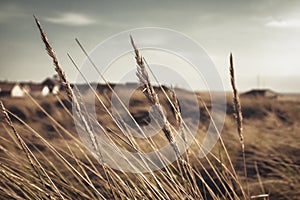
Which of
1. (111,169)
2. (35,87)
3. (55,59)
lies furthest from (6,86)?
(55,59)

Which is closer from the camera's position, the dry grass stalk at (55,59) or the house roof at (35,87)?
the dry grass stalk at (55,59)

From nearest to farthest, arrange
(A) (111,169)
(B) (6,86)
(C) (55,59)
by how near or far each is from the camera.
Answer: (C) (55,59) → (A) (111,169) → (B) (6,86)

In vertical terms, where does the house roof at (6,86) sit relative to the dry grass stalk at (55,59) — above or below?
above

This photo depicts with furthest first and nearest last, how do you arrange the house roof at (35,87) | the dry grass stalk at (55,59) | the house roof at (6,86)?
the house roof at (35,87) → the house roof at (6,86) → the dry grass stalk at (55,59)

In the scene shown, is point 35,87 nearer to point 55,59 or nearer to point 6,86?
point 6,86

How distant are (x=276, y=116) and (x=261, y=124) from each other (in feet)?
1.69

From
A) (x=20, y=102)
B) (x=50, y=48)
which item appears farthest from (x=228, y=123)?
(x=50, y=48)

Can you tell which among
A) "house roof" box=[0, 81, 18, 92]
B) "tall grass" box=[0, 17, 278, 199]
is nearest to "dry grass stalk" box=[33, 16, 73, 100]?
"tall grass" box=[0, 17, 278, 199]

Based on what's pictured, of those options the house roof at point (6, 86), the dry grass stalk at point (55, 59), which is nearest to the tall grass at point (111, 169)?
the dry grass stalk at point (55, 59)

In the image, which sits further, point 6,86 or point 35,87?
point 35,87

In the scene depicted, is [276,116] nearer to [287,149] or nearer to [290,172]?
[287,149]

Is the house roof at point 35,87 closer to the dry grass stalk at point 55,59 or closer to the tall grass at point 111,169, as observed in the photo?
the tall grass at point 111,169

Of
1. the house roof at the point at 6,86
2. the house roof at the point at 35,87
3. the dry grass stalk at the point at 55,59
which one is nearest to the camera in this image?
the dry grass stalk at the point at 55,59

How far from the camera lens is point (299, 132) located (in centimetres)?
349
